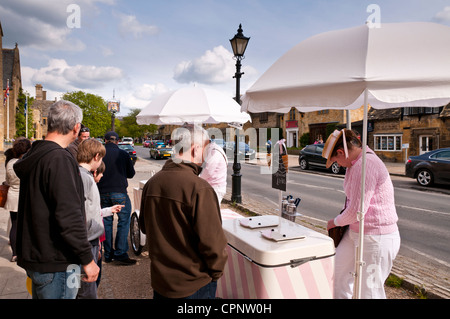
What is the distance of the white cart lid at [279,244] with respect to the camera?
2342 mm

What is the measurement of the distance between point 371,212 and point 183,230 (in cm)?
169

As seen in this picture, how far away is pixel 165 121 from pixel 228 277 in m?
4.51

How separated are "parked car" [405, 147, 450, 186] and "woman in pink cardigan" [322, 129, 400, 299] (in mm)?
11495

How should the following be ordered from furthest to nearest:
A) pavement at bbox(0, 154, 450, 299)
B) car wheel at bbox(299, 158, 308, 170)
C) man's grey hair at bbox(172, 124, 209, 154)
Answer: car wheel at bbox(299, 158, 308, 170)
pavement at bbox(0, 154, 450, 299)
man's grey hair at bbox(172, 124, 209, 154)

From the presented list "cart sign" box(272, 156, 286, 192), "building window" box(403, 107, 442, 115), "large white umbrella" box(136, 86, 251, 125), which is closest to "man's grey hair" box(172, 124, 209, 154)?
"cart sign" box(272, 156, 286, 192)

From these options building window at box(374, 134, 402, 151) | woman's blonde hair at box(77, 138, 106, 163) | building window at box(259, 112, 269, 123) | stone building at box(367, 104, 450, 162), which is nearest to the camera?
woman's blonde hair at box(77, 138, 106, 163)

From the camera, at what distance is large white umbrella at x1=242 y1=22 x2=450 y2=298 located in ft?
6.99

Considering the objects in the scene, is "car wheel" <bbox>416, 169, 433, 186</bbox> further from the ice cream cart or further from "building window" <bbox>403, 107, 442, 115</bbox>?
the ice cream cart

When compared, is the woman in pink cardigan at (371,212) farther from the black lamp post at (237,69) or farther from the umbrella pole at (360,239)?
the black lamp post at (237,69)

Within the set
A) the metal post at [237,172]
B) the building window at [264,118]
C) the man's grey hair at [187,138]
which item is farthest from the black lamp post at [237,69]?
the building window at [264,118]

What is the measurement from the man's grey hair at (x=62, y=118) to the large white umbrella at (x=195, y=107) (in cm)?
403
